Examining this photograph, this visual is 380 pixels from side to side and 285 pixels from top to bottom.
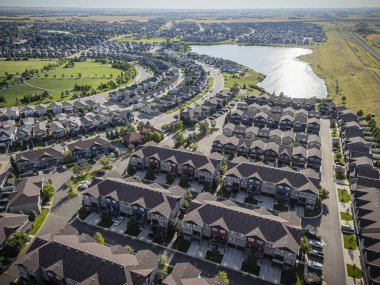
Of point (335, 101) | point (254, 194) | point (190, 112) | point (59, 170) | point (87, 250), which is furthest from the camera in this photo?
point (335, 101)

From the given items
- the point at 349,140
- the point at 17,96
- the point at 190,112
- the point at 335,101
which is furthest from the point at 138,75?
the point at 349,140

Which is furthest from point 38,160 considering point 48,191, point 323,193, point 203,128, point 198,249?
point 323,193

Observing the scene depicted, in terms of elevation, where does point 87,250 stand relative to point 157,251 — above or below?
above

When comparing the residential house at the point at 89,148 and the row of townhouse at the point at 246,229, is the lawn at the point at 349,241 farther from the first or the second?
the residential house at the point at 89,148

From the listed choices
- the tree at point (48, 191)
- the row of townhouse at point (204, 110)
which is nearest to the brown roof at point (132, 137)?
the row of townhouse at point (204, 110)

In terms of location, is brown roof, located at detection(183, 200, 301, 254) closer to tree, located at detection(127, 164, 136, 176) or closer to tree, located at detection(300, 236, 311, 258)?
tree, located at detection(300, 236, 311, 258)

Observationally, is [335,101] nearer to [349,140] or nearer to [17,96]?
[349,140]
